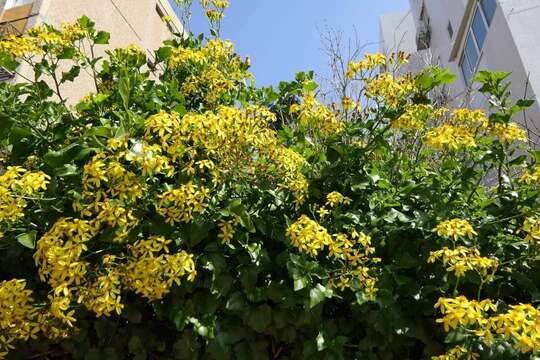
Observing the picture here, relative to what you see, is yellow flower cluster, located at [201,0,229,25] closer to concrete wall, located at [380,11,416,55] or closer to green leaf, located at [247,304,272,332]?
green leaf, located at [247,304,272,332]

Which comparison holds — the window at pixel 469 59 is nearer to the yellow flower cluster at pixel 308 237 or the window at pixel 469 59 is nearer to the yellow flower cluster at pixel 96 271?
the yellow flower cluster at pixel 308 237

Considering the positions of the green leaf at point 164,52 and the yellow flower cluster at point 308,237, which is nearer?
the yellow flower cluster at point 308,237

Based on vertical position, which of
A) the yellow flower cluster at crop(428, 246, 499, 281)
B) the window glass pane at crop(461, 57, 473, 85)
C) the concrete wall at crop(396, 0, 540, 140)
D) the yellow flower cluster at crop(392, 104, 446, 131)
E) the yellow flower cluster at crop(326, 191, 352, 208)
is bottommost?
the yellow flower cluster at crop(428, 246, 499, 281)

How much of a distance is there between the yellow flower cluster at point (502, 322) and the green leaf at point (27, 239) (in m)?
1.40

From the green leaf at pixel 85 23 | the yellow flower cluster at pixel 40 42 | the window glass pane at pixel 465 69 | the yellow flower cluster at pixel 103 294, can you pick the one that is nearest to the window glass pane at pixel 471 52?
the window glass pane at pixel 465 69

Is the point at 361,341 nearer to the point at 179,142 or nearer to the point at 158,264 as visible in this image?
the point at 158,264

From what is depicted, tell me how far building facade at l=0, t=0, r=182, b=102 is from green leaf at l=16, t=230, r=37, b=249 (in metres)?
3.65

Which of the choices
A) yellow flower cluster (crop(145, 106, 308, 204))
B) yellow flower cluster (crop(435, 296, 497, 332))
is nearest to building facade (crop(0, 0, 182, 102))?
yellow flower cluster (crop(145, 106, 308, 204))

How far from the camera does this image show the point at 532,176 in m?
1.94

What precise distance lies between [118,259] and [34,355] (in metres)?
0.57

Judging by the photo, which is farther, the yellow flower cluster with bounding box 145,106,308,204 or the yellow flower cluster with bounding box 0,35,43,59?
the yellow flower cluster with bounding box 0,35,43,59

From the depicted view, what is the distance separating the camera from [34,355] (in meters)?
1.87

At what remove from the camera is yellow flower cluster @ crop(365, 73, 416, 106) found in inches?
84.4

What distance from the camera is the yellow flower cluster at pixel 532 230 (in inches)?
68.6
